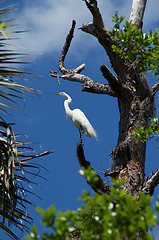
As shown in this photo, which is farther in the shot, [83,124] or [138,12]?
[83,124]

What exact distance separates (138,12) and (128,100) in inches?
72.4

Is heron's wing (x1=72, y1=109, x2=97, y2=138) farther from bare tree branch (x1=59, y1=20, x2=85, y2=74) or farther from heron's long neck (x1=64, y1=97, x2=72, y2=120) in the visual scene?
bare tree branch (x1=59, y1=20, x2=85, y2=74)

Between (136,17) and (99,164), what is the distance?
2.90 meters

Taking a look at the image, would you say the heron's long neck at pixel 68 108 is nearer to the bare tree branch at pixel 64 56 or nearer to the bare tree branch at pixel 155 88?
the bare tree branch at pixel 64 56

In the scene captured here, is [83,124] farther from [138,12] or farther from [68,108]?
[138,12]

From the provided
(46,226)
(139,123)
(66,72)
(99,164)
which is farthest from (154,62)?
(66,72)

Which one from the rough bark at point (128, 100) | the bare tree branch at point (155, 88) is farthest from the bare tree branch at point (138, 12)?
the bare tree branch at point (155, 88)

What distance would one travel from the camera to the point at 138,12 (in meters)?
6.27

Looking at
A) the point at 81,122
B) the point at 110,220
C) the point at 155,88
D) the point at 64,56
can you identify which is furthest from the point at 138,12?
the point at 110,220

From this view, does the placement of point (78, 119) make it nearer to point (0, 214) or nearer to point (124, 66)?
point (124, 66)

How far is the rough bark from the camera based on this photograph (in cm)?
502

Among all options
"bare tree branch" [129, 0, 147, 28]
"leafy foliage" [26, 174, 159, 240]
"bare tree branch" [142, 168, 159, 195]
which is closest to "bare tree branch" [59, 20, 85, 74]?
"bare tree branch" [129, 0, 147, 28]

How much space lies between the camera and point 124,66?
5.79m

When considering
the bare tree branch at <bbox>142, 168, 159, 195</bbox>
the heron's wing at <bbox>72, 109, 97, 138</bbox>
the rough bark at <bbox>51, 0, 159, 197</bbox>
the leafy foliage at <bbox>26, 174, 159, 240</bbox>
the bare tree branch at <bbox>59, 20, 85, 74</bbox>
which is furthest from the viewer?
the heron's wing at <bbox>72, 109, 97, 138</bbox>
